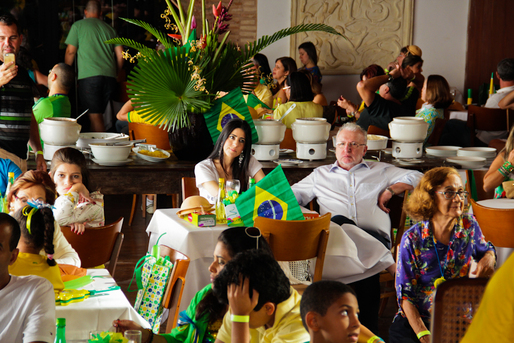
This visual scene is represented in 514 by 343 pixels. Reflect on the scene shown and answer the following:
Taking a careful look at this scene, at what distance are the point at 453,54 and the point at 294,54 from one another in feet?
8.52

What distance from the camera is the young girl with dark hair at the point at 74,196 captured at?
9.12 ft

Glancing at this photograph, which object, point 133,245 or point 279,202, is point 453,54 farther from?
point 279,202

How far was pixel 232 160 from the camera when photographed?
3.77m

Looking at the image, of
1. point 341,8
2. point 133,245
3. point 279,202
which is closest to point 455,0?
point 341,8

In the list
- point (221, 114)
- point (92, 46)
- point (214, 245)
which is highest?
point (92, 46)

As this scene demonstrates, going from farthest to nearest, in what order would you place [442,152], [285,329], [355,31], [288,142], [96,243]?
[355,31] < [288,142] < [442,152] < [96,243] < [285,329]

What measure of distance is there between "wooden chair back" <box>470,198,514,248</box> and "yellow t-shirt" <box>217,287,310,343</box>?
1761 mm

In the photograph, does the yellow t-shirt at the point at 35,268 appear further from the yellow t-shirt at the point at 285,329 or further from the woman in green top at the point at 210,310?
the yellow t-shirt at the point at 285,329

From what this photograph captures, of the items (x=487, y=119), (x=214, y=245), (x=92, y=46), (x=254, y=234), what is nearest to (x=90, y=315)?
(x=254, y=234)

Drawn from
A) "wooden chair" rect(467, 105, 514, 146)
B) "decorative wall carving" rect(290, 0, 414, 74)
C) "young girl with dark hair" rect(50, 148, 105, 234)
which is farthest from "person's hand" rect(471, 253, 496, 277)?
"decorative wall carving" rect(290, 0, 414, 74)

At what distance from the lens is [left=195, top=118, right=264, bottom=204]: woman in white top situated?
12.0 ft

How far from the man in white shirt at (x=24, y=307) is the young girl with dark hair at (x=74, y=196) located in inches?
31.9

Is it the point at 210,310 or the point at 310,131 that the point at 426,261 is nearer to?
the point at 210,310

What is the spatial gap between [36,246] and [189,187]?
1636 mm
